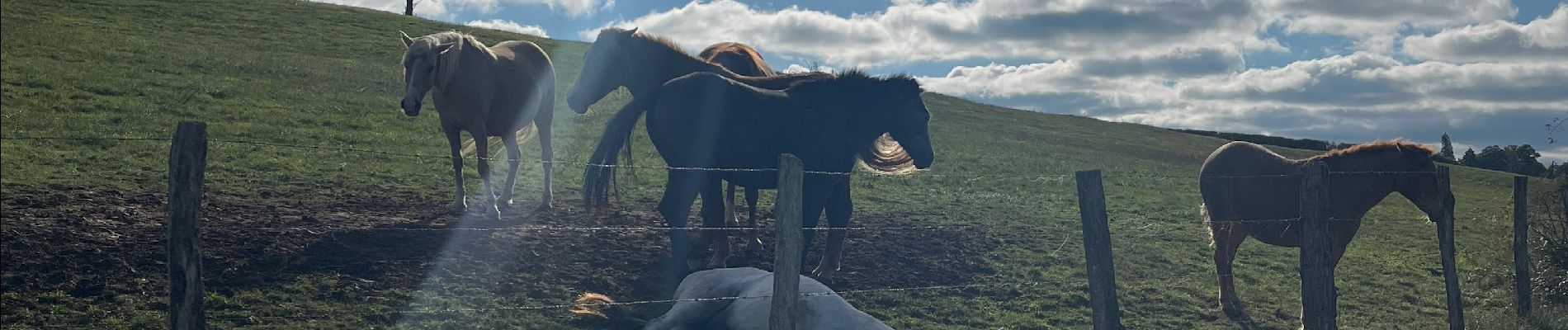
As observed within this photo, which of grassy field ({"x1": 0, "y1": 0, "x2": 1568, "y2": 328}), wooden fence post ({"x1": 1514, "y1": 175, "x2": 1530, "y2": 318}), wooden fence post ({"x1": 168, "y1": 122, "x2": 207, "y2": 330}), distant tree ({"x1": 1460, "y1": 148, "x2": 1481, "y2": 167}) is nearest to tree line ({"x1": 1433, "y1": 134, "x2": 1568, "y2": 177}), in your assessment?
distant tree ({"x1": 1460, "y1": 148, "x2": 1481, "y2": 167})

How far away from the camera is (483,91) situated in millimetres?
11539

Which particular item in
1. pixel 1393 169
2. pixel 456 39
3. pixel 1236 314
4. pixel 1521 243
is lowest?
pixel 1236 314

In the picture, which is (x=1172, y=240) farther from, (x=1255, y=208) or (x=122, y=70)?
(x=122, y=70)

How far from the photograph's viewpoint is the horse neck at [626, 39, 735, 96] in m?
11.0

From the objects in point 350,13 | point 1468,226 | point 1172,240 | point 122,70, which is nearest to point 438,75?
point 1172,240

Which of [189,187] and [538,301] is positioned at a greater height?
[189,187]

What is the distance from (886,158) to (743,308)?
162 inches

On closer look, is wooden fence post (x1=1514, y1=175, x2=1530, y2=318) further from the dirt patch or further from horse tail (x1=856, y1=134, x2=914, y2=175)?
horse tail (x1=856, y1=134, x2=914, y2=175)

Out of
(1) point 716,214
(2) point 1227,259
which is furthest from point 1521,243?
(1) point 716,214

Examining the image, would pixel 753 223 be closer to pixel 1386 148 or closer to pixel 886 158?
pixel 886 158

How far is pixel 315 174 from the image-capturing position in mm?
13102

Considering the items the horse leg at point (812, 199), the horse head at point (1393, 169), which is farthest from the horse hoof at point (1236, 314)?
the horse leg at point (812, 199)

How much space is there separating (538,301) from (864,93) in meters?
3.26

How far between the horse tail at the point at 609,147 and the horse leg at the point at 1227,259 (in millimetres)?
5245
